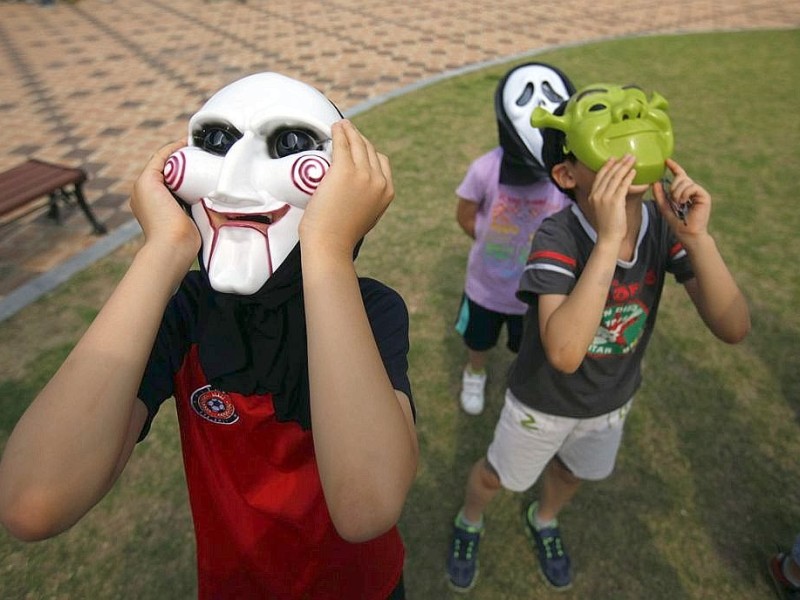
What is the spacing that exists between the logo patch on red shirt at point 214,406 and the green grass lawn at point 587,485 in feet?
4.48

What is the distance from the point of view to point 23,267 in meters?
3.93

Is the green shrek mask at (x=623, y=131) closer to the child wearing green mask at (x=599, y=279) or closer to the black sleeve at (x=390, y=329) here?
the child wearing green mask at (x=599, y=279)

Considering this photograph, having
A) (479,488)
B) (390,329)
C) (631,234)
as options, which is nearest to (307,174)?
(390,329)

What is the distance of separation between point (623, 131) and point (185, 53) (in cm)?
872

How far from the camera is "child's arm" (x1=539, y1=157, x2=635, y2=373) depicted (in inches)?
54.5

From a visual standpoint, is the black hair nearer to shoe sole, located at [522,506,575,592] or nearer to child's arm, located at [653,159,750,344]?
child's arm, located at [653,159,750,344]

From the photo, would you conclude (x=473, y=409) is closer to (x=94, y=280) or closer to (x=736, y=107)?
(x=94, y=280)

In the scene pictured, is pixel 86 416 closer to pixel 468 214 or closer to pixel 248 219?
pixel 248 219

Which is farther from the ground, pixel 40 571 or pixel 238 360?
pixel 238 360

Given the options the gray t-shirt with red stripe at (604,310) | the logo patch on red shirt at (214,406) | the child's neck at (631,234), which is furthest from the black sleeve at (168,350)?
the child's neck at (631,234)

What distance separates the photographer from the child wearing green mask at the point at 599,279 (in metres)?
1.42

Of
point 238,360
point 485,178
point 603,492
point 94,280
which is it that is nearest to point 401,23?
point 94,280

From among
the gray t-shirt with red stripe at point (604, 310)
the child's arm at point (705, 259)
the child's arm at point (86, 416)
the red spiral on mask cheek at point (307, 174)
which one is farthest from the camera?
the gray t-shirt with red stripe at point (604, 310)

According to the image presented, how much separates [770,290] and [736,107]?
13.2ft
